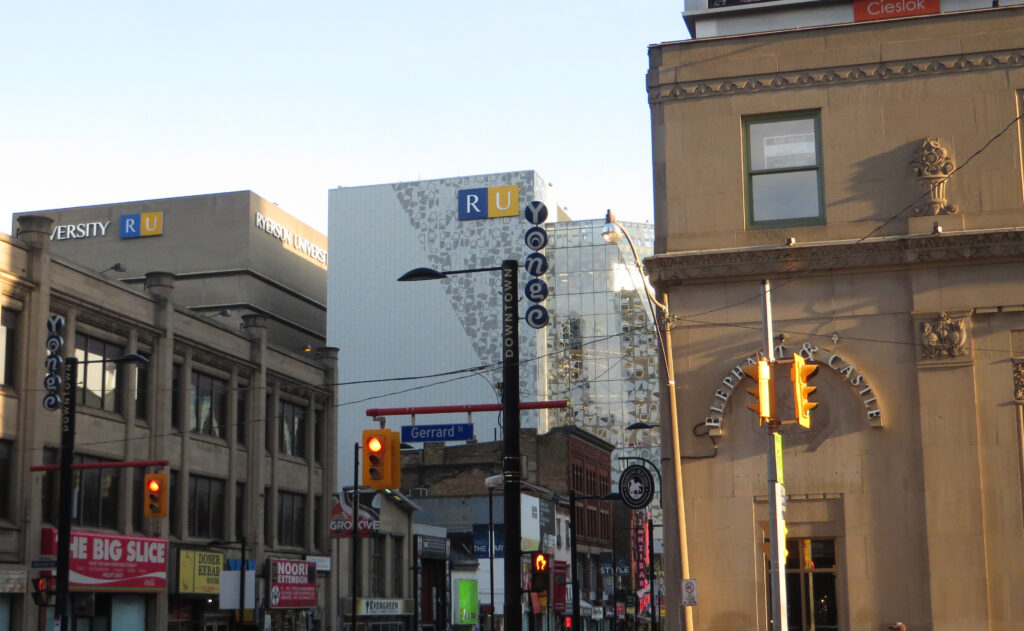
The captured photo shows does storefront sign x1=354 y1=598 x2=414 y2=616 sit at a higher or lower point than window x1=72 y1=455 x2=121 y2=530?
lower

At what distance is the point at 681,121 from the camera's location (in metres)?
25.1

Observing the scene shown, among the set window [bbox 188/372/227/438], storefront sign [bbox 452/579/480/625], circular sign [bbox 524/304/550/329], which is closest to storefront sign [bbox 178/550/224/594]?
window [bbox 188/372/227/438]

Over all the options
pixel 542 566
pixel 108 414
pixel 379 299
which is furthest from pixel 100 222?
pixel 542 566

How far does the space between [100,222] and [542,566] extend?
222ft

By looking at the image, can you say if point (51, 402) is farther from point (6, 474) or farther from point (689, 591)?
point (689, 591)

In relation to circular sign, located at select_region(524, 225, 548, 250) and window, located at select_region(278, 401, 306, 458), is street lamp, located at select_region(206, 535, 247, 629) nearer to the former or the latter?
window, located at select_region(278, 401, 306, 458)

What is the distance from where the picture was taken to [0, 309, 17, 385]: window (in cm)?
4244

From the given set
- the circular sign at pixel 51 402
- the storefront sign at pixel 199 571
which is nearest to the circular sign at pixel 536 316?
the circular sign at pixel 51 402

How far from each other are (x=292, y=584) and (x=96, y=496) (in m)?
14.4

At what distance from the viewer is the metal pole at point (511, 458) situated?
1991 cm

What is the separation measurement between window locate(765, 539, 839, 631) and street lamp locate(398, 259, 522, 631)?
5.68 m

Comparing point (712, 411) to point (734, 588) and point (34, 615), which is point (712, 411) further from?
point (34, 615)

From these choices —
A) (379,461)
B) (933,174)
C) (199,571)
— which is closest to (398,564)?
(199,571)

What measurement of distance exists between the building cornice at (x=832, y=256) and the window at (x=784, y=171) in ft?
2.88
